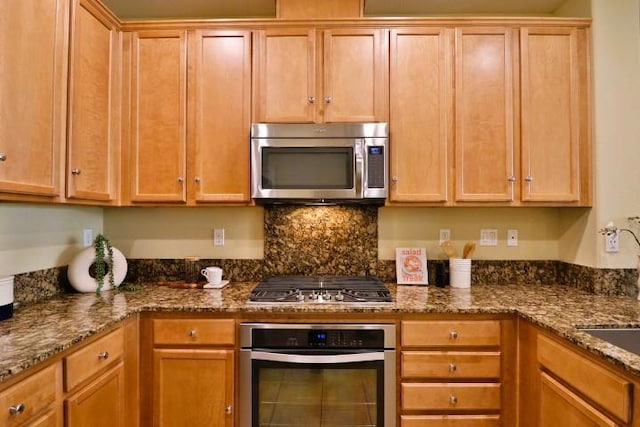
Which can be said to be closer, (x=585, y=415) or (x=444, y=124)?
(x=585, y=415)

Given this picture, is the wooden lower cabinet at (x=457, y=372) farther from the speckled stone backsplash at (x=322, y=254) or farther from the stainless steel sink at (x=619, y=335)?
the speckled stone backsplash at (x=322, y=254)

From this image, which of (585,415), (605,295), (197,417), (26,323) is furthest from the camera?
(605,295)

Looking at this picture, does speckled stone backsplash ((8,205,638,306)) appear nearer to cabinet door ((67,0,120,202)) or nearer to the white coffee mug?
the white coffee mug

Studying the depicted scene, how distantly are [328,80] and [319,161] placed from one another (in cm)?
48

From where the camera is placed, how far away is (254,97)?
214 cm

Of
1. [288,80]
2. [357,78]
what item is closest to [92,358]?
[288,80]

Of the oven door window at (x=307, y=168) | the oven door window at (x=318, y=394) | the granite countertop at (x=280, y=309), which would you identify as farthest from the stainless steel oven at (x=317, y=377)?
the oven door window at (x=307, y=168)

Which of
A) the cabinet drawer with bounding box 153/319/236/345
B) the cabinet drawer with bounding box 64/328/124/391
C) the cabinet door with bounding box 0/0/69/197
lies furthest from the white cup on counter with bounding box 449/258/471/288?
the cabinet door with bounding box 0/0/69/197

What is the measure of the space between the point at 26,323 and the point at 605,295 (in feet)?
9.17

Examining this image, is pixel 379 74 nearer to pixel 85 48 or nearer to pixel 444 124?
pixel 444 124

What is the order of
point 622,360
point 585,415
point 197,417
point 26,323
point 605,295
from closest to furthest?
point 622,360 → point 585,415 → point 26,323 → point 197,417 → point 605,295

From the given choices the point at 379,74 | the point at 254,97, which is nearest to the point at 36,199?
the point at 254,97

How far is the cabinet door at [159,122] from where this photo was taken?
216 cm

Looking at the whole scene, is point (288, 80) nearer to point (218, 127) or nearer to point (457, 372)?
point (218, 127)
